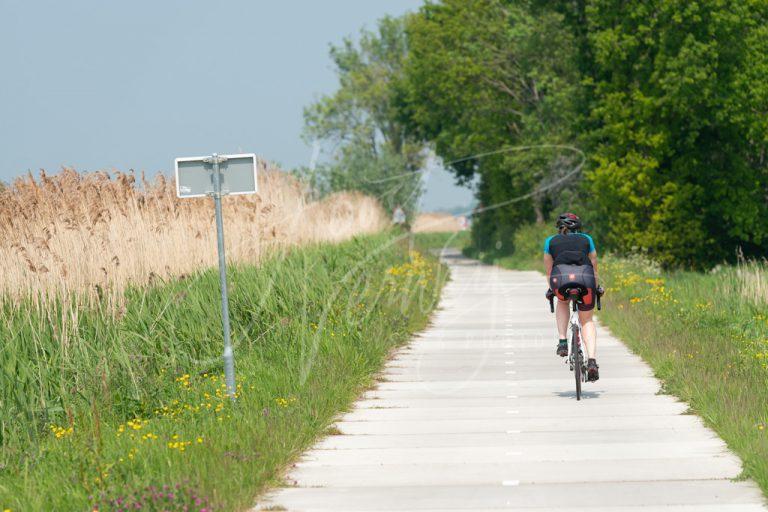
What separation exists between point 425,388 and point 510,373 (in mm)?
1720

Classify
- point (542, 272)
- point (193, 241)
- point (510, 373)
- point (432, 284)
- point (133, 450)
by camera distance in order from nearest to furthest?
point (133, 450)
point (510, 373)
point (193, 241)
point (432, 284)
point (542, 272)

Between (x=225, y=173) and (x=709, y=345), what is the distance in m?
6.62

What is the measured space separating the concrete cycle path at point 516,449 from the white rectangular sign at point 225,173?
2.40 m

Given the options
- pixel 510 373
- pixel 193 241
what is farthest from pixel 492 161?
pixel 510 373

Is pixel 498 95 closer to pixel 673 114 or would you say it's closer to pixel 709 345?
pixel 673 114

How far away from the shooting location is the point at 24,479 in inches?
316

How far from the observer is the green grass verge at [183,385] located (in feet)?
25.6

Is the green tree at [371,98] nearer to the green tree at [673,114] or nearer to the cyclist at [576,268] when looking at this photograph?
the green tree at [673,114]

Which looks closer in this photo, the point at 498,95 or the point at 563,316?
the point at 563,316

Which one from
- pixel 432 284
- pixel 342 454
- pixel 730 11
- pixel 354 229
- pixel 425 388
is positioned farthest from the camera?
pixel 730 11

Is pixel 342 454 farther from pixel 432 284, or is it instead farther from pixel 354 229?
pixel 354 229

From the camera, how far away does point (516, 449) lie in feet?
30.7

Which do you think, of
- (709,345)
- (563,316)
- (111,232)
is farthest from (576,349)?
(111,232)

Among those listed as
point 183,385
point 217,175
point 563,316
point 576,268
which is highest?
point 217,175
